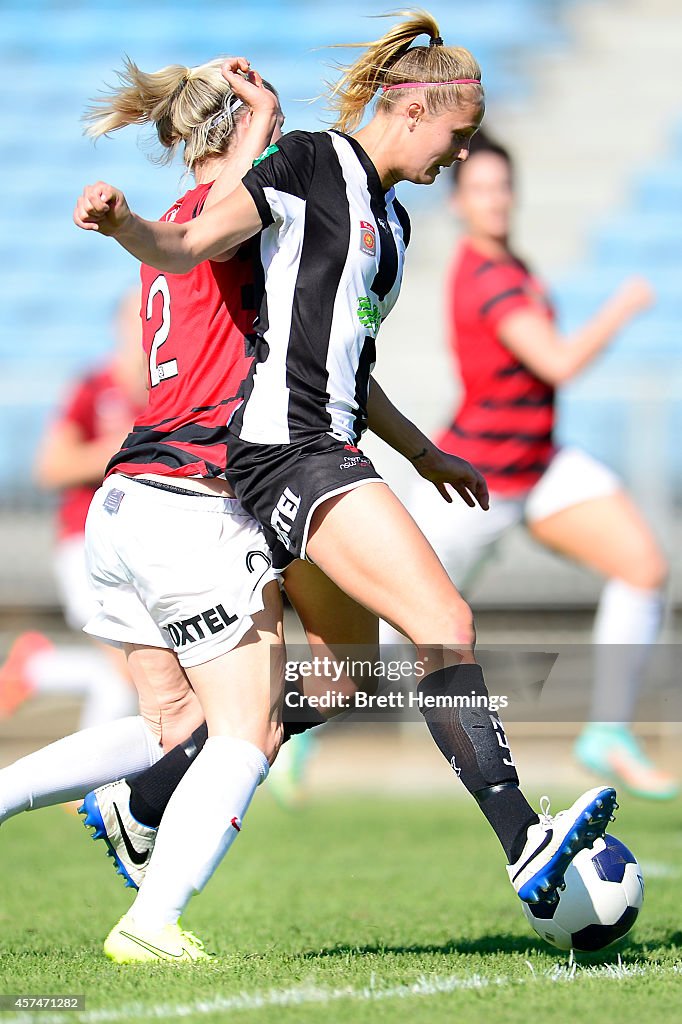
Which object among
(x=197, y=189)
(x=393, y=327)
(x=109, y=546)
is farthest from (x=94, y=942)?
(x=393, y=327)

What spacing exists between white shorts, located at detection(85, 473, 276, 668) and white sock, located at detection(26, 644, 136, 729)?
355cm

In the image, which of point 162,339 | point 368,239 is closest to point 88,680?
point 162,339

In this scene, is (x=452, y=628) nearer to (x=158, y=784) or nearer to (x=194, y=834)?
(x=194, y=834)

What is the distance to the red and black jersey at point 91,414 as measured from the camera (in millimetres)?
6855

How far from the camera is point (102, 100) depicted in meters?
Answer: 3.61

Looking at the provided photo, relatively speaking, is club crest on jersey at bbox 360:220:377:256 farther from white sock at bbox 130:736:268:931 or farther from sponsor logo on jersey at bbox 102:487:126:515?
white sock at bbox 130:736:268:931

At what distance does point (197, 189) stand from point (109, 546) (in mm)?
913

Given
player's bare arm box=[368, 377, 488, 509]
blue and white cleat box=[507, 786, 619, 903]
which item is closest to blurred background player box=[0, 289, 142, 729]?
player's bare arm box=[368, 377, 488, 509]

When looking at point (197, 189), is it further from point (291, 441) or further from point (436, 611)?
point (436, 611)

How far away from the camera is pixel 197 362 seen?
341 centimetres

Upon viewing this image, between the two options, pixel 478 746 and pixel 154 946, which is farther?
pixel 154 946

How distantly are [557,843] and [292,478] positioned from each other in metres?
0.97

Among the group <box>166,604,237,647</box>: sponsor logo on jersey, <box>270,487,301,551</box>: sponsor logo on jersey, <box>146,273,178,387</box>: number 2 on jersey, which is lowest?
<box>166,604,237,647</box>: sponsor logo on jersey

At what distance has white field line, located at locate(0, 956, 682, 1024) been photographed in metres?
2.61
